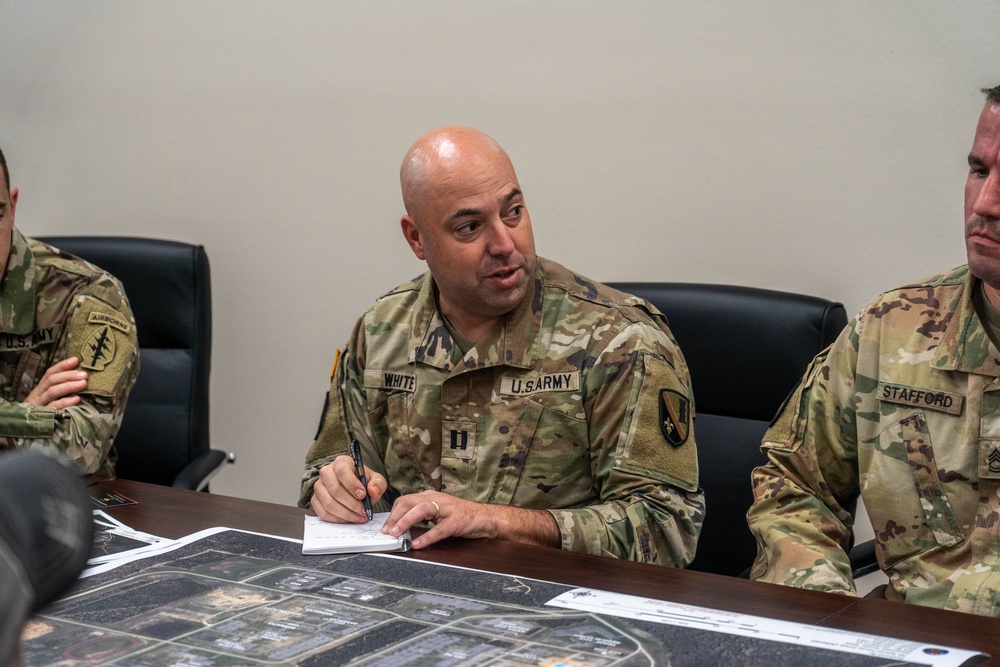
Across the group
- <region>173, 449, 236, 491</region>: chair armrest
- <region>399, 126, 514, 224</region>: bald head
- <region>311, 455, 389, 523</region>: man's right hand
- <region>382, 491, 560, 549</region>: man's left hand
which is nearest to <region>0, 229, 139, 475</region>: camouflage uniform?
<region>173, 449, 236, 491</region>: chair armrest

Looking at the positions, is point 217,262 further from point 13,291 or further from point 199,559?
point 199,559

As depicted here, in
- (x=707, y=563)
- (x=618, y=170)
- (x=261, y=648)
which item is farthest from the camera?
(x=618, y=170)

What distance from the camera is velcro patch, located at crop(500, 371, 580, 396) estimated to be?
192 cm

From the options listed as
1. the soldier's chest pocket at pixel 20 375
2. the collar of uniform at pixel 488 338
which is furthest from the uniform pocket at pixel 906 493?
Answer: the soldier's chest pocket at pixel 20 375

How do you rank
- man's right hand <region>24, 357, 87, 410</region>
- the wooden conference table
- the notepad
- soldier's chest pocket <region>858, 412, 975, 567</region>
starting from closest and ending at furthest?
the wooden conference table, the notepad, soldier's chest pocket <region>858, 412, 975, 567</region>, man's right hand <region>24, 357, 87, 410</region>

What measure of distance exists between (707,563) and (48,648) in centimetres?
134

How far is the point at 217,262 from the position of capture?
3459mm

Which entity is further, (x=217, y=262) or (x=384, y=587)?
(x=217, y=262)

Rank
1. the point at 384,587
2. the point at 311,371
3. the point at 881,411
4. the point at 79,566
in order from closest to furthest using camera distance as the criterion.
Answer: the point at 79,566
the point at 384,587
the point at 881,411
the point at 311,371

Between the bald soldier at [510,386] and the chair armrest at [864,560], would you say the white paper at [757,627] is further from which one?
the chair armrest at [864,560]

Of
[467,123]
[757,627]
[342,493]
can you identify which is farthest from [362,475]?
[467,123]

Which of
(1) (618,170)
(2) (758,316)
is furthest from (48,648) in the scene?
(1) (618,170)

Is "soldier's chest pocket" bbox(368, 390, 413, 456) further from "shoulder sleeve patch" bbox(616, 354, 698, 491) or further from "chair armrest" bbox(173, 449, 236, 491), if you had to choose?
"chair armrest" bbox(173, 449, 236, 491)

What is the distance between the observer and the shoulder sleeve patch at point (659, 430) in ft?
6.03
